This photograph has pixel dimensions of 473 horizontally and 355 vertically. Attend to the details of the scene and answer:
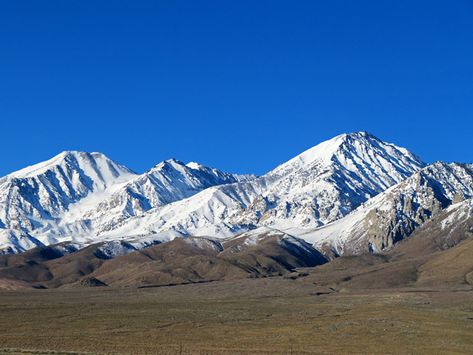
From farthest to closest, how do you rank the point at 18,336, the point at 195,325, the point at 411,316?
the point at 411,316 < the point at 195,325 < the point at 18,336

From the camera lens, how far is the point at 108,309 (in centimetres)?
19338

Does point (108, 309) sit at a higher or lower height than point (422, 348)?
higher

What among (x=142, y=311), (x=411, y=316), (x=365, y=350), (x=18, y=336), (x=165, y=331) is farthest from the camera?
(x=142, y=311)

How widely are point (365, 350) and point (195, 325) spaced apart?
4431 centimetres

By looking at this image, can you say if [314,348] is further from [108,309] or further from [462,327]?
[108,309]

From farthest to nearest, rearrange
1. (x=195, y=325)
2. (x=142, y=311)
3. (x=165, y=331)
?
(x=142, y=311) → (x=195, y=325) → (x=165, y=331)

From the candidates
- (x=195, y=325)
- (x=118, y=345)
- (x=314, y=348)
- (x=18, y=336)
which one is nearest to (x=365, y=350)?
(x=314, y=348)

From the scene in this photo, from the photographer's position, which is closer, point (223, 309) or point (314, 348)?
point (314, 348)

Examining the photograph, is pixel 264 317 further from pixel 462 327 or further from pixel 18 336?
pixel 18 336

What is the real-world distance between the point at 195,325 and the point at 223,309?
144 ft

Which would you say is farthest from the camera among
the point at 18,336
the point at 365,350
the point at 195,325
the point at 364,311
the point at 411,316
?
the point at 364,311

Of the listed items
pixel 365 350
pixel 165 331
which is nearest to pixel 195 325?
pixel 165 331

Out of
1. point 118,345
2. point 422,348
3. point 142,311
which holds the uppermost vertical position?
point 142,311

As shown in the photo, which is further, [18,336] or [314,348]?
[18,336]
